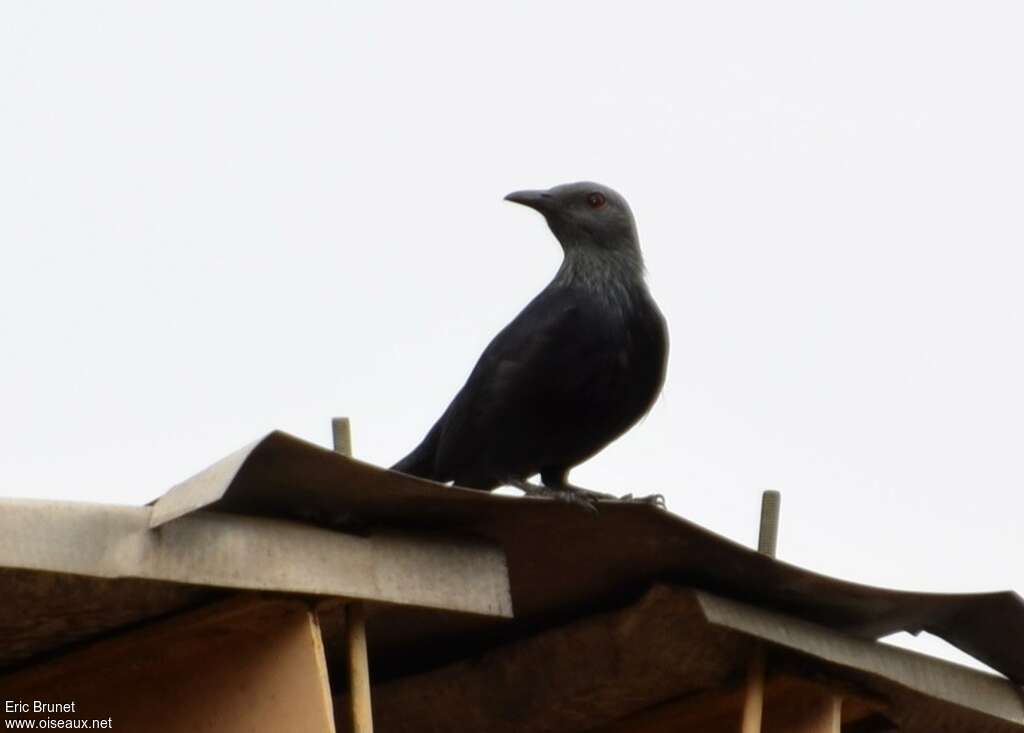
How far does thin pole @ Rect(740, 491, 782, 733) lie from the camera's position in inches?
191

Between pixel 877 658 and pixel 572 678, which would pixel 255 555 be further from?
pixel 877 658

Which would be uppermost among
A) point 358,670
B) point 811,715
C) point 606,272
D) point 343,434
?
point 606,272

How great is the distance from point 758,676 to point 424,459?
8.80 feet

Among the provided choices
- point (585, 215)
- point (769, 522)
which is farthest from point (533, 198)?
point (769, 522)

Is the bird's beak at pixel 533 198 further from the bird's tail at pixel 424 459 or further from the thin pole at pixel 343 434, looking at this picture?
the thin pole at pixel 343 434

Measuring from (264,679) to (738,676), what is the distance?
1.35 metres

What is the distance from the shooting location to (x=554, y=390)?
697 centimetres

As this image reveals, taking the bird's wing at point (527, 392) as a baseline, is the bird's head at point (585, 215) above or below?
above

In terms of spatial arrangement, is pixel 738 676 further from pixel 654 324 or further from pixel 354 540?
pixel 654 324

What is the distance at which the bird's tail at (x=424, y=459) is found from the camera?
7.38m

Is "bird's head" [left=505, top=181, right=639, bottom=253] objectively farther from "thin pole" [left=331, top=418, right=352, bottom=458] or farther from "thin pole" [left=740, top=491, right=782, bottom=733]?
"thin pole" [left=331, top=418, right=352, bottom=458]

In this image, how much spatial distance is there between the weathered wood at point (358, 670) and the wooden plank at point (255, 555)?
8 centimetres

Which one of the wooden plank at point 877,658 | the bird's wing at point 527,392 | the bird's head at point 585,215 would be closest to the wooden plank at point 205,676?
the wooden plank at point 877,658

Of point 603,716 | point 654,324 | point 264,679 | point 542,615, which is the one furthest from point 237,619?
point 654,324
